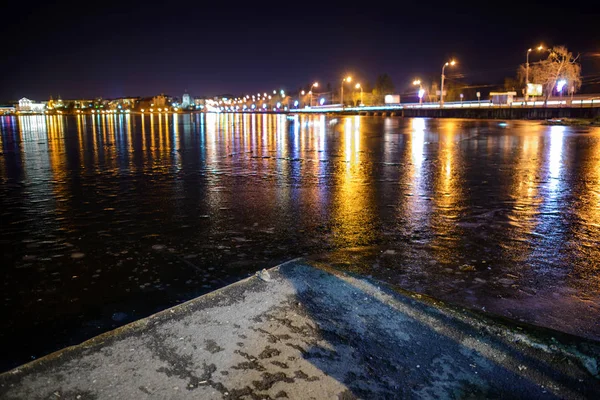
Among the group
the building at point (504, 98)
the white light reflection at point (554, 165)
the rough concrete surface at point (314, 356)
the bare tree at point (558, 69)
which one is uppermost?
the bare tree at point (558, 69)

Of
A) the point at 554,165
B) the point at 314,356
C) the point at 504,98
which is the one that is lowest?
the point at 314,356

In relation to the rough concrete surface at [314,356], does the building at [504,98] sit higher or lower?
higher

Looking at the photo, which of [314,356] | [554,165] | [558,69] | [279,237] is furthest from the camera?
[558,69]

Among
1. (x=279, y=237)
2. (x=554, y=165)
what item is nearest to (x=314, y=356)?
(x=279, y=237)

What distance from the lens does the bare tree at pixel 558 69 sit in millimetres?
71750

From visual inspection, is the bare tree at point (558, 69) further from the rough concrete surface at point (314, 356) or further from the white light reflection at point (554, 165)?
the rough concrete surface at point (314, 356)

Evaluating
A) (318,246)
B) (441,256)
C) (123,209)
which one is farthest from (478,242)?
(123,209)

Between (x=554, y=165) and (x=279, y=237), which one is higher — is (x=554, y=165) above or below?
above

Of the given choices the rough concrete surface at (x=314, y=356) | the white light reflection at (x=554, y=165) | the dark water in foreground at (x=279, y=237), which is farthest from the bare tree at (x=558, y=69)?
the rough concrete surface at (x=314, y=356)

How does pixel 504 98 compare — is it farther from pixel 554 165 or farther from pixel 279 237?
pixel 279 237

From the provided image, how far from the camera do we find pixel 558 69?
7169 centimetres

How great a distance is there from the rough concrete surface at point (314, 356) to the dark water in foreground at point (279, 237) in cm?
80

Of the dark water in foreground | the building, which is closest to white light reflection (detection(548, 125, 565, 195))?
the dark water in foreground

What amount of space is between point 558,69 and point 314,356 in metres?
81.3
